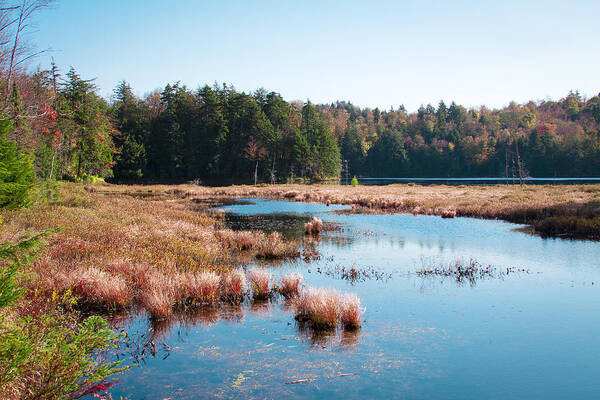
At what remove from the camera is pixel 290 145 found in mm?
84750

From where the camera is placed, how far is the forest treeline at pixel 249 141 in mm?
57625

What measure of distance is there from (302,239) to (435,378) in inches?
581

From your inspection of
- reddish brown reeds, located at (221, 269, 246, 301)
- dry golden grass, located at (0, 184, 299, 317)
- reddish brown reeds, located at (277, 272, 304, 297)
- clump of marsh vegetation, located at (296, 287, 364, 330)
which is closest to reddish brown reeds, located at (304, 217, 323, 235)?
dry golden grass, located at (0, 184, 299, 317)

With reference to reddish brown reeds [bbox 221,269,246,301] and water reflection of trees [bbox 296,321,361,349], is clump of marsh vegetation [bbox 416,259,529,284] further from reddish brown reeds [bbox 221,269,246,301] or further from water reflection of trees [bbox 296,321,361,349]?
reddish brown reeds [bbox 221,269,246,301]

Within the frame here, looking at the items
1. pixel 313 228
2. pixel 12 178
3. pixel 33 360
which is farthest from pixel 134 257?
pixel 313 228

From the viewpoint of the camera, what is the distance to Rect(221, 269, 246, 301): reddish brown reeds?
36.7 ft

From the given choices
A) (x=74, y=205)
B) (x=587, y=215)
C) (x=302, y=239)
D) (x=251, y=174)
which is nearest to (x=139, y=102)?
(x=251, y=174)

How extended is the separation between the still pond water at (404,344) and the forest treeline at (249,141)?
30.6 metres

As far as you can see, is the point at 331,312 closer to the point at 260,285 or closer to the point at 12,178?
the point at 260,285

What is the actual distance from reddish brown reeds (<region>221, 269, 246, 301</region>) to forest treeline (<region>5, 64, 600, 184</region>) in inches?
1113

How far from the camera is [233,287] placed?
11.2 metres

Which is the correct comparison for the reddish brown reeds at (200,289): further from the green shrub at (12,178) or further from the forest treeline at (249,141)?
the forest treeline at (249,141)

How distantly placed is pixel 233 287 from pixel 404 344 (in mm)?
4978

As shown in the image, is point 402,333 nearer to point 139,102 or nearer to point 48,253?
point 48,253
